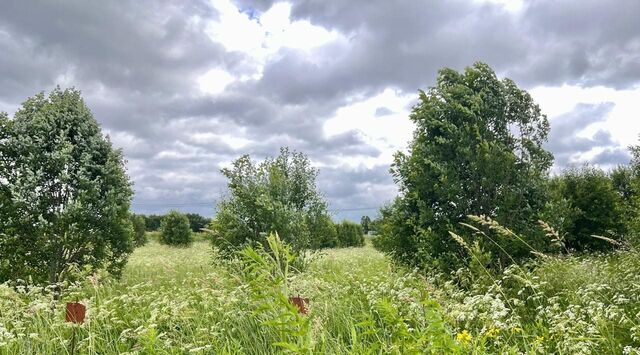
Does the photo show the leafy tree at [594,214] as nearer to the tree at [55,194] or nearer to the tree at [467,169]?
the tree at [467,169]

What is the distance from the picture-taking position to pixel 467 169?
10.0 meters

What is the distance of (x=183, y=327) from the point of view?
6551mm

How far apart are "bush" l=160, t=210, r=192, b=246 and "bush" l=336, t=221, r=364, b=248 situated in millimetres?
11541

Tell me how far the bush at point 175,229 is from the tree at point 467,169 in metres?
24.0

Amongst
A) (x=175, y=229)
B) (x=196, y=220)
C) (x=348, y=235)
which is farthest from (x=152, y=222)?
(x=348, y=235)

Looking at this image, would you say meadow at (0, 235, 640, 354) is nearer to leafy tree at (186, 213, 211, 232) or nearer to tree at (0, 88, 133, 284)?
tree at (0, 88, 133, 284)

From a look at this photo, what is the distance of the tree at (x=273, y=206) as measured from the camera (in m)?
11.4

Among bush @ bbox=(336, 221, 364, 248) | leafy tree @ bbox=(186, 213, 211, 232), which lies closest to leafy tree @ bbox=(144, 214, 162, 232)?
leafy tree @ bbox=(186, 213, 211, 232)

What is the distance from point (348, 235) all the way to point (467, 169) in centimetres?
2931

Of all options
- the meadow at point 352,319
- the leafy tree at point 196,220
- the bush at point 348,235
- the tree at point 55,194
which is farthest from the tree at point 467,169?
the leafy tree at point 196,220

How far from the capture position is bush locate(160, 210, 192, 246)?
32.3 m

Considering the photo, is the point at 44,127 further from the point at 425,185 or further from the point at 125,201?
the point at 425,185

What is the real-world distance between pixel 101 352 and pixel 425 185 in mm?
6360

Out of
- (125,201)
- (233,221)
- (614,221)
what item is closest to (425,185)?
(233,221)
